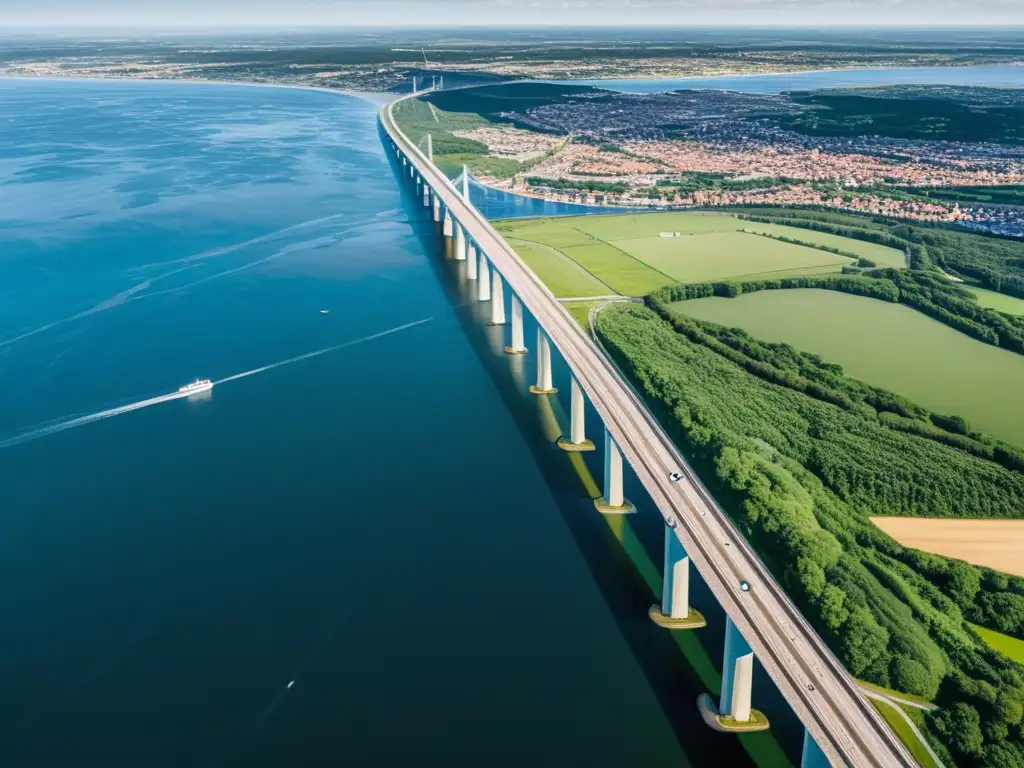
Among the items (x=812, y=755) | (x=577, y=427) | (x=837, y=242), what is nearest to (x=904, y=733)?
(x=812, y=755)

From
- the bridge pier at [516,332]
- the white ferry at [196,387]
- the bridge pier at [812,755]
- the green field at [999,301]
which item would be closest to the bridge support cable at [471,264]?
the bridge pier at [516,332]

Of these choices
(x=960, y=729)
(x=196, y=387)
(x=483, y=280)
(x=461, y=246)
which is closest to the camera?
(x=960, y=729)

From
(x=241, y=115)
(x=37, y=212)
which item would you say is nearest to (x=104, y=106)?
(x=241, y=115)

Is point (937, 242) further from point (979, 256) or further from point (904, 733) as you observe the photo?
point (904, 733)

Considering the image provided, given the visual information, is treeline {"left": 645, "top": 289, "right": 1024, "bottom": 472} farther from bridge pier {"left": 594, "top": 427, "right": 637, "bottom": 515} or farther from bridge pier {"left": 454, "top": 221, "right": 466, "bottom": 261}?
bridge pier {"left": 454, "top": 221, "right": 466, "bottom": 261}

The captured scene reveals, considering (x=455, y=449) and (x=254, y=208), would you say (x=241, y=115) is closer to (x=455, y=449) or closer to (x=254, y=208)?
(x=254, y=208)

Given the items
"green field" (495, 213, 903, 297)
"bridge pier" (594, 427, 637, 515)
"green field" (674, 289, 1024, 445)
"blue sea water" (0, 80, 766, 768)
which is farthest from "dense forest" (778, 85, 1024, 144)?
"bridge pier" (594, 427, 637, 515)
